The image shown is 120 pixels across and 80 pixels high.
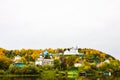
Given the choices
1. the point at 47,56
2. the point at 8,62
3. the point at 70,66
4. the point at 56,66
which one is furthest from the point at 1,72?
the point at 47,56

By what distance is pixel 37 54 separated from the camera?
72.2 m

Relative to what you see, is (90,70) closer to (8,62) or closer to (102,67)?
(102,67)

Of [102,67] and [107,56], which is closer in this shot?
[102,67]

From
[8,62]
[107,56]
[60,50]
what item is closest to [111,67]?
[8,62]

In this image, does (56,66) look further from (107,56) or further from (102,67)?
(107,56)

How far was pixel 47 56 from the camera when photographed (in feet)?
226

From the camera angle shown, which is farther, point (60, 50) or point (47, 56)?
point (60, 50)

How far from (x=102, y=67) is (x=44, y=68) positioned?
8.76m

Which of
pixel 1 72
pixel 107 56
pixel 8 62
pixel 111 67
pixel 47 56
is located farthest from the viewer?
pixel 107 56

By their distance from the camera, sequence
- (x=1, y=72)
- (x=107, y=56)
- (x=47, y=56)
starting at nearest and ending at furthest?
(x=1, y=72) < (x=47, y=56) < (x=107, y=56)

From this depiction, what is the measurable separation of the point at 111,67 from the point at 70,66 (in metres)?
5.69

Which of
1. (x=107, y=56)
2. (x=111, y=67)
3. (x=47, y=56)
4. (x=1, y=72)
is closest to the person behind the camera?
(x=1, y=72)

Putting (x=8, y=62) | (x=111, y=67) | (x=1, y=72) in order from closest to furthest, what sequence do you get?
1. (x=1, y=72)
2. (x=8, y=62)
3. (x=111, y=67)

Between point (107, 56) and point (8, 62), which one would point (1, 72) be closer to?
point (8, 62)
